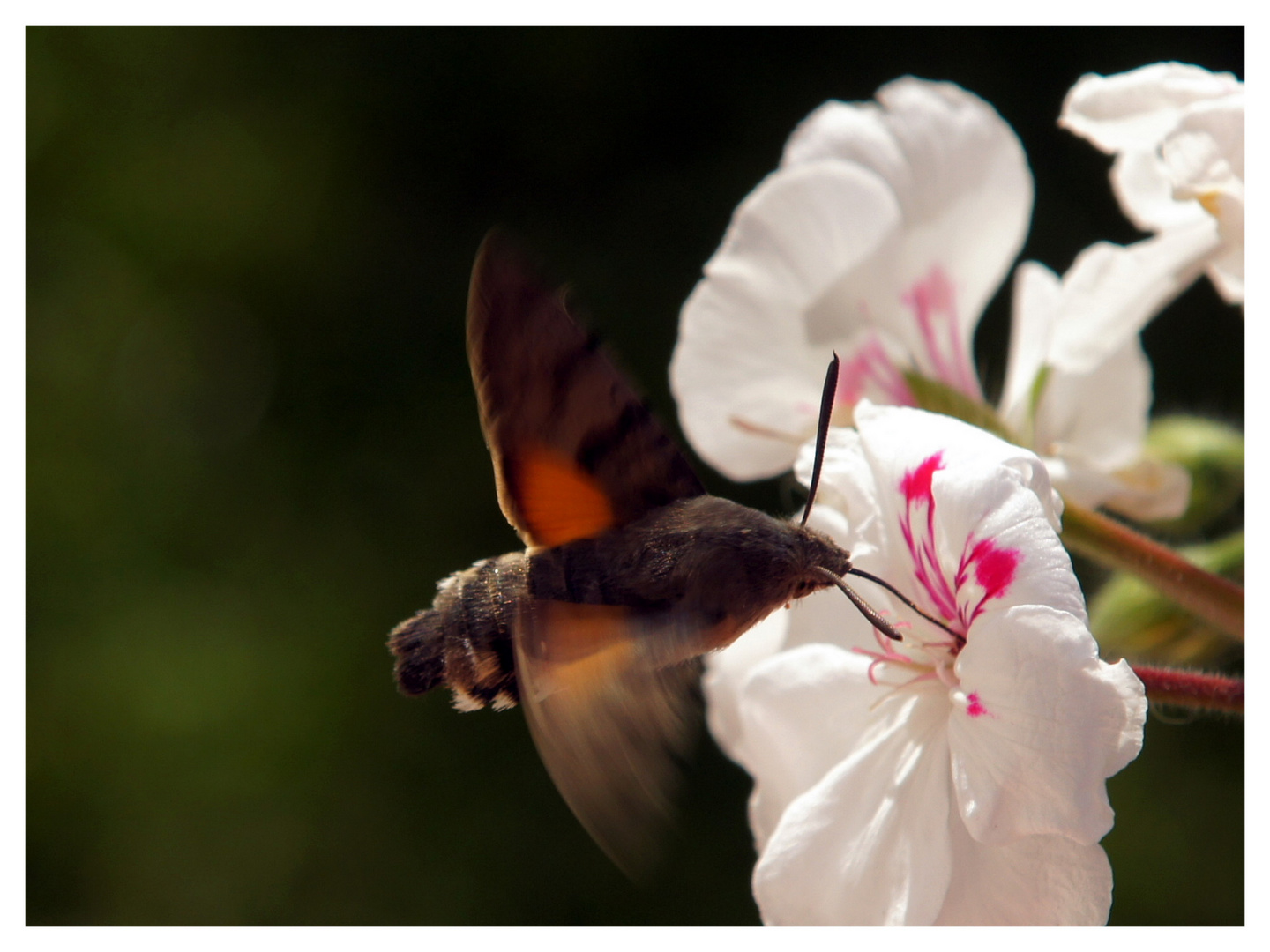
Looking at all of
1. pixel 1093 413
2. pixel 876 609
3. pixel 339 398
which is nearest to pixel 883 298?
pixel 1093 413

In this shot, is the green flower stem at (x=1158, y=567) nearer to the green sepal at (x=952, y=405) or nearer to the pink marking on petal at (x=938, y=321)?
the green sepal at (x=952, y=405)

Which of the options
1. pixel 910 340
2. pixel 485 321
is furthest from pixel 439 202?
pixel 485 321

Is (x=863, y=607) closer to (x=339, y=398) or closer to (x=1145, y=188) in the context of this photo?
(x=1145, y=188)

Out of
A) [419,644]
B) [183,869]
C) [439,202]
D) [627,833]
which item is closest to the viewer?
[627,833]

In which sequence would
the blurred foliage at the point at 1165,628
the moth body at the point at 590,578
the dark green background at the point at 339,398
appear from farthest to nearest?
the dark green background at the point at 339,398 → the blurred foliage at the point at 1165,628 → the moth body at the point at 590,578

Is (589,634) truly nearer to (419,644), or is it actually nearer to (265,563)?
(419,644)

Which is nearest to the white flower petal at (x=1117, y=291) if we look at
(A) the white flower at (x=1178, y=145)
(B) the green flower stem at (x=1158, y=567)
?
(A) the white flower at (x=1178, y=145)
